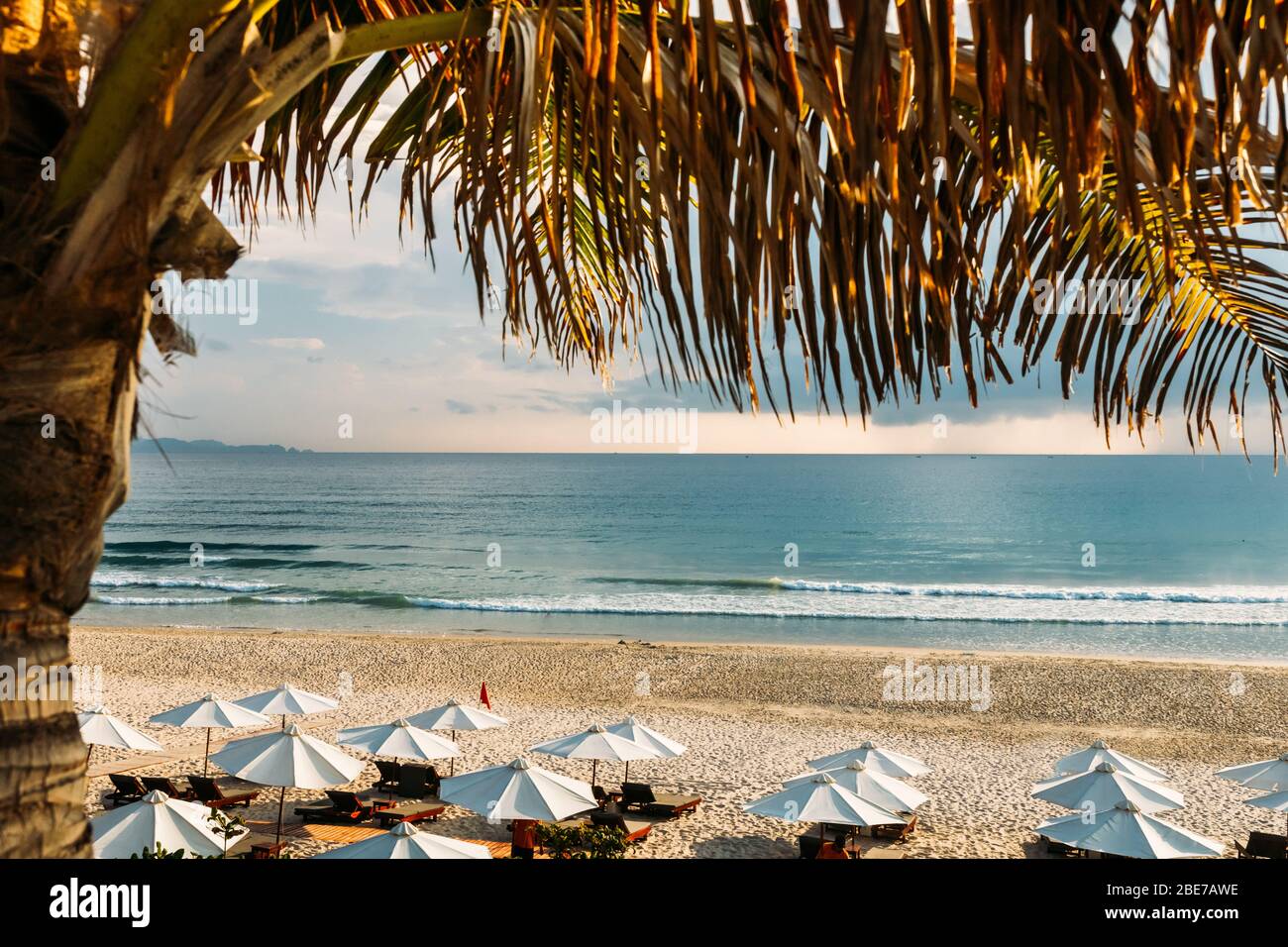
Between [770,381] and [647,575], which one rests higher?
[770,381]

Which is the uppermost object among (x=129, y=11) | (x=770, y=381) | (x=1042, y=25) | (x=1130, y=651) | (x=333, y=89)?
(x=333, y=89)

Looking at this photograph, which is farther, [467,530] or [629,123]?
[467,530]

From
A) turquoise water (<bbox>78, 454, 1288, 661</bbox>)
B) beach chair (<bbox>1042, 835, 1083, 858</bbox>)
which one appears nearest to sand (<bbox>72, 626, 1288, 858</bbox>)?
beach chair (<bbox>1042, 835, 1083, 858</bbox>)

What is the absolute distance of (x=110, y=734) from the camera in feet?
44.7

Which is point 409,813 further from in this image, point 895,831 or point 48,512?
point 48,512

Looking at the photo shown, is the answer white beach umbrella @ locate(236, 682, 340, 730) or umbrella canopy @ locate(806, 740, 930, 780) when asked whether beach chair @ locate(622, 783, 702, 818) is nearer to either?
umbrella canopy @ locate(806, 740, 930, 780)

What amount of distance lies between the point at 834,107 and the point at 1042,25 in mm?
336

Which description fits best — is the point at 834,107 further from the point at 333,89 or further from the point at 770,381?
the point at 333,89

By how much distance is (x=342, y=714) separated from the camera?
68.4ft

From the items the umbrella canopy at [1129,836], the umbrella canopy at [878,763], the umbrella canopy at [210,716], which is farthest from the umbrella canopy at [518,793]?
the umbrella canopy at [1129,836]

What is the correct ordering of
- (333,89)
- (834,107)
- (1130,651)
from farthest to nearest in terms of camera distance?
(1130,651), (333,89), (834,107)

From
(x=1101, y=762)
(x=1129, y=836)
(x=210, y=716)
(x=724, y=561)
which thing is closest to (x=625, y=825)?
(x=1129, y=836)

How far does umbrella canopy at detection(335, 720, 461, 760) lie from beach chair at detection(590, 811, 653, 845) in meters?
Result: 2.27
